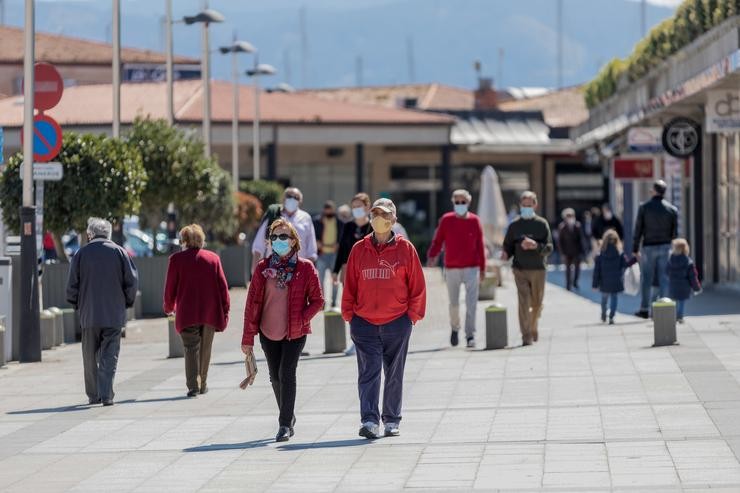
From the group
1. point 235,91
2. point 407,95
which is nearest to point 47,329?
point 235,91

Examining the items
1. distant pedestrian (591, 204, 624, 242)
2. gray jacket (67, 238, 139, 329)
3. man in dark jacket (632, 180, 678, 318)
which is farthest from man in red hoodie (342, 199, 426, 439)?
distant pedestrian (591, 204, 624, 242)

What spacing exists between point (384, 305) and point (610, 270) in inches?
422

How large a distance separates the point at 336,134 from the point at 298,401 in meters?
43.4

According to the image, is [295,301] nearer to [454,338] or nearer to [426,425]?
[426,425]

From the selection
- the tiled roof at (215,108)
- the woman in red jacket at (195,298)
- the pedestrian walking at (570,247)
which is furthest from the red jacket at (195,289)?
the tiled roof at (215,108)

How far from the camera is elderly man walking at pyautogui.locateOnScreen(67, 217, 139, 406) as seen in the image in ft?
48.3

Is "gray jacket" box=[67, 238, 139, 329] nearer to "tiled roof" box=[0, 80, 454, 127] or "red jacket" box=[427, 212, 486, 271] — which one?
"red jacket" box=[427, 212, 486, 271]

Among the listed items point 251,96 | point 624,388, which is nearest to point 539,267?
point 624,388

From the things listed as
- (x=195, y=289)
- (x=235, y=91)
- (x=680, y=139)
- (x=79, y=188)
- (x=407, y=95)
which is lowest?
(x=195, y=289)

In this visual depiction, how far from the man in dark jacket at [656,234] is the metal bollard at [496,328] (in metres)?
3.14

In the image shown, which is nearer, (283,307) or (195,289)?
(283,307)

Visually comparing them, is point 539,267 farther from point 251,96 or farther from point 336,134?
point 251,96

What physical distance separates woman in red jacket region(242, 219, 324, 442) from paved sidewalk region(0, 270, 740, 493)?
0.44 meters

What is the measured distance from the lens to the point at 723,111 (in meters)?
26.4
